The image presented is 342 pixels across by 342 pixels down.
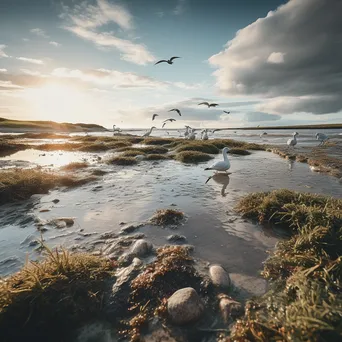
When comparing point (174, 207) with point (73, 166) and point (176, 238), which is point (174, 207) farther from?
point (73, 166)

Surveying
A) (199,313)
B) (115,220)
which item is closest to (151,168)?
(115,220)

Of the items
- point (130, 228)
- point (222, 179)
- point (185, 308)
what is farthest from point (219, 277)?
point (222, 179)

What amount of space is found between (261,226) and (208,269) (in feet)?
8.47

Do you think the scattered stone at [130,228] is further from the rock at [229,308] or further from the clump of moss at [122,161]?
the clump of moss at [122,161]

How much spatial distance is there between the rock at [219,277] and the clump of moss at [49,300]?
1979 millimetres

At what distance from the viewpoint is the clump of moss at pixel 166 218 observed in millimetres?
6402

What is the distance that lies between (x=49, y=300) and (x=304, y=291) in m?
3.72

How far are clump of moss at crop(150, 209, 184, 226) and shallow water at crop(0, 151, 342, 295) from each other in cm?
29

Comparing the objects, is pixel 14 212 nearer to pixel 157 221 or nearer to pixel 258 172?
pixel 157 221

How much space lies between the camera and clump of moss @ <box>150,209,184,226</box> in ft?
21.0

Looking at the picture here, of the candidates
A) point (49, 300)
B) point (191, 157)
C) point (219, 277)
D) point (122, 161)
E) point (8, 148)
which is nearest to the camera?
point (49, 300)

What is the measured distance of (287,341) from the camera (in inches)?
91.9

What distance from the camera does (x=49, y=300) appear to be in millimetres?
3271

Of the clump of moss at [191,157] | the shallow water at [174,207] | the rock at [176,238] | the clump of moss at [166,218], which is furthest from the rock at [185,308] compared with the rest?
the clump of moss at [191,157]
